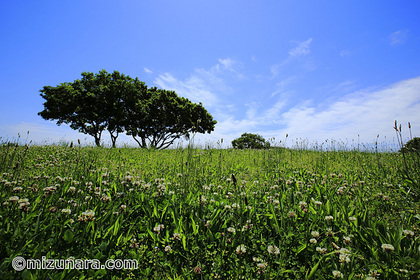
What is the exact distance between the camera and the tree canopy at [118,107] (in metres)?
24.3

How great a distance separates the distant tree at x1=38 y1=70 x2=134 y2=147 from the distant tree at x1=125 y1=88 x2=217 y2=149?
2.09 meters

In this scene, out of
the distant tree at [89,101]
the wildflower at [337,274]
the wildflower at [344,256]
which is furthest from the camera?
the distant tree at [89,101]

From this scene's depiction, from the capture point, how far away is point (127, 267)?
212 cm

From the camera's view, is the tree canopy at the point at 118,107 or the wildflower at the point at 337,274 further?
the tree canopy at the point at 118,107

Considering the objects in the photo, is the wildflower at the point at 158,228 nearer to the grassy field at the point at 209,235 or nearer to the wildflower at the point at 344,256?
the grassy field at the point at 209,235

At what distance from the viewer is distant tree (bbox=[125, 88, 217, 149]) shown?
90.1ft

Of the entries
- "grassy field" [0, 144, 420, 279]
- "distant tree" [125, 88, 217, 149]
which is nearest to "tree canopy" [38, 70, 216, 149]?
"distant tree" [125, 88, 217, 149]

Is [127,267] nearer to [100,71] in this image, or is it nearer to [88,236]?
[88,236]

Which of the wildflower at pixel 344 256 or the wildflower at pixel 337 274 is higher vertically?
the wildflower at pixel 344 256

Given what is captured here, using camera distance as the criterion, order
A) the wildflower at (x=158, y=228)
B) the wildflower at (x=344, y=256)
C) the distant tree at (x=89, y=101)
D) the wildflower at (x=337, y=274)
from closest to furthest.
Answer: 1. the wildflower at (x=337, y=274)
2. the wildflower at (x=344, y=256)
3. the wildflower at (x=158, y=228)
4. the distant tree at (x=89, y=101)

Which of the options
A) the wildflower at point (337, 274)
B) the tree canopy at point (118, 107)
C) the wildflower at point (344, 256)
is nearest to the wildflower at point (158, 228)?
the wildflower at point (337, 274)

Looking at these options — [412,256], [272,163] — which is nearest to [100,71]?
[272,163]

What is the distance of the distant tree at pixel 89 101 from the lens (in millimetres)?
24047

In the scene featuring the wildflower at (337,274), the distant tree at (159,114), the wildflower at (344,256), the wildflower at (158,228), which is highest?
the distant tree at (159,114)
